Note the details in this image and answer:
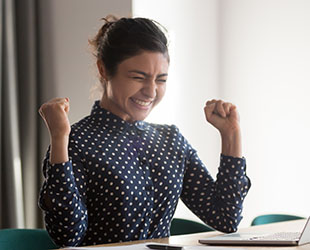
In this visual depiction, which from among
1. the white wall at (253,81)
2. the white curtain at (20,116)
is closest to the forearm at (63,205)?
the white curtain at (20,116)

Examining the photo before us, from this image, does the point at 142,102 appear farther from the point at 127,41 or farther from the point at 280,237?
the point at 280,237

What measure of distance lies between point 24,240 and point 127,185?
14.5 inches

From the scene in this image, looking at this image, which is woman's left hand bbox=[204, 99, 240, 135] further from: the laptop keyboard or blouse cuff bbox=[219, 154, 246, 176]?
the laptop keyboard

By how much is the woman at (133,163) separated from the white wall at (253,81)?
1396 mm

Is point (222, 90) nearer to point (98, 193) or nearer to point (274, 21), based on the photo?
point (274, 21)

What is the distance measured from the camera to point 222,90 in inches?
149

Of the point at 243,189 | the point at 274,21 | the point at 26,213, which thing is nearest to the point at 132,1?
the point at 274,21

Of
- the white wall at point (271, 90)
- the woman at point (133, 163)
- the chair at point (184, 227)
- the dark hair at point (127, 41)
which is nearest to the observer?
the woman at point (133, 163)

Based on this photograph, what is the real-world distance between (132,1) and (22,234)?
1559mm

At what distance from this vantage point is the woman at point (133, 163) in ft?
5.27

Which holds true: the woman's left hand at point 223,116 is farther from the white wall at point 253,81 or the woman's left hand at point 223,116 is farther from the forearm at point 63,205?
the white wall at point 253,81

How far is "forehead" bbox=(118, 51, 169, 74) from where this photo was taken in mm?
1696

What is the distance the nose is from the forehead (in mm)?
30

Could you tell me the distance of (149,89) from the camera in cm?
170
